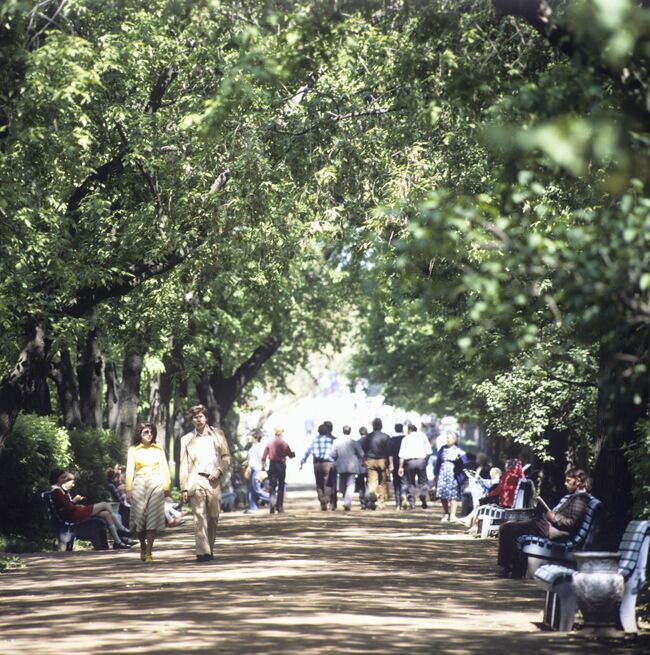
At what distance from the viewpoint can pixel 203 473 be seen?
749 inches

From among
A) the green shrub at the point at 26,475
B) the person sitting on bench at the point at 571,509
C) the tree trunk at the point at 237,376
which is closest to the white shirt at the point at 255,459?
the tree trunk at the point at 237,376

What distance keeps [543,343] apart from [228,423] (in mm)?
30378

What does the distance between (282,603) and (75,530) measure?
956cm

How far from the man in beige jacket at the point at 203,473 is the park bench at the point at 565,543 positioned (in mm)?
4394

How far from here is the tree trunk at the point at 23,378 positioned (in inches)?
861

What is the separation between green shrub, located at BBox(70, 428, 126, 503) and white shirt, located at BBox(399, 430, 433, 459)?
326 inches

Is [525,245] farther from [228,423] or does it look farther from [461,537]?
[228,423]

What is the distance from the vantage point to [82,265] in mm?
21875

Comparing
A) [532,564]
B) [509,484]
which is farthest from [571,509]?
[509,484]

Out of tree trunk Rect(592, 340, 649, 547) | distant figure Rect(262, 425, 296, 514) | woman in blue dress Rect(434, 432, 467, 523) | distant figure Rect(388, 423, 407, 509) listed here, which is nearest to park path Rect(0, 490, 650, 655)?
tree trunk Rect(592, 340, 649, 547)

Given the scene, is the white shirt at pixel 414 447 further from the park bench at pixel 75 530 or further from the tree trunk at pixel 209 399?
the park bench at pixel 75 530

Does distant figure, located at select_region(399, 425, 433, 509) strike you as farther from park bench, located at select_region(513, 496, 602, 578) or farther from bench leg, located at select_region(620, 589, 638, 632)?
bench leg, located at select_region(620, 589, 638, 632)

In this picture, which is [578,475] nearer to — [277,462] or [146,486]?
[146,486]

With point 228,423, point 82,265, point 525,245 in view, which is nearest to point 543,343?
point 82,265
